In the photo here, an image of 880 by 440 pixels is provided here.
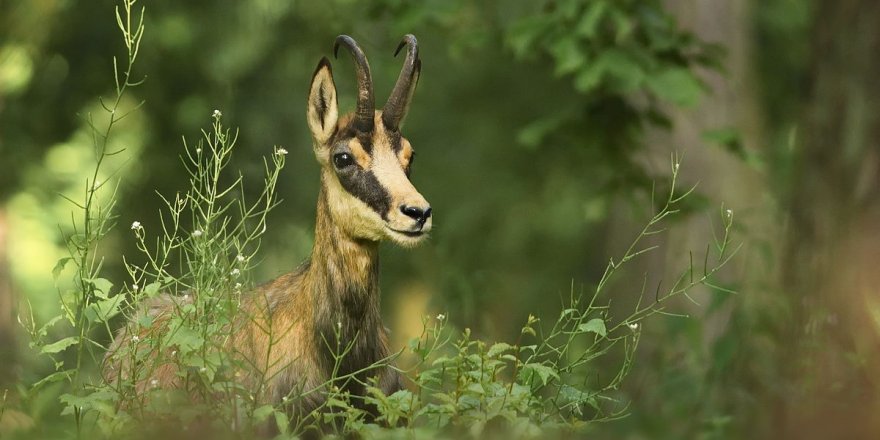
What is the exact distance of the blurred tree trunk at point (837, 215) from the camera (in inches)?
277

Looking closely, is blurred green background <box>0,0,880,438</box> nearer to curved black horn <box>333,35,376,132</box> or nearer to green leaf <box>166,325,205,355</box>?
green leaf <box>166,325,205,355</box>

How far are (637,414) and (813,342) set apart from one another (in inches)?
38.3

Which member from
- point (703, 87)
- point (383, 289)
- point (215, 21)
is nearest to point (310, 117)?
point (703, 87)

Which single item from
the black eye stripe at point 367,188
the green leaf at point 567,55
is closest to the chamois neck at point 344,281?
the black eye stripe at point 367,188

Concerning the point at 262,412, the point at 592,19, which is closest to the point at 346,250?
the point at 262,412

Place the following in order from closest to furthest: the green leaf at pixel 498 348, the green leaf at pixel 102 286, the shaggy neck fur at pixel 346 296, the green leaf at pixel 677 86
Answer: the green leaf at pixel 498 348 < the green leaf at pixel 102 286 < the shaggy neck fur at pixel 346 296 < the green leaf at pixel 677 86

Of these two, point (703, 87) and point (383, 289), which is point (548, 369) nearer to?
point (703, 87)

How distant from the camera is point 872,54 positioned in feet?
24.8

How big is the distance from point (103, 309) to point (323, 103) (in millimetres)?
2330

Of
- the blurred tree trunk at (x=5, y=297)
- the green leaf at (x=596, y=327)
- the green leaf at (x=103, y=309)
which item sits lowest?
the blurred tree trunk at (x=5, y=297)

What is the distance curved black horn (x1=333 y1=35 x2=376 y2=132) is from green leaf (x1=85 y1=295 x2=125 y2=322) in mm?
1955

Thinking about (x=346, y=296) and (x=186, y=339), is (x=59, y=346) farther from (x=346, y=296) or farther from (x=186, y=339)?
(x=346, y=296)

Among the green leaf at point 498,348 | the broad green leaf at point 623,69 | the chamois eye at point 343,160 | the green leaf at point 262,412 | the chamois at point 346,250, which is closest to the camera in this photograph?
the green leaf at point 262,412

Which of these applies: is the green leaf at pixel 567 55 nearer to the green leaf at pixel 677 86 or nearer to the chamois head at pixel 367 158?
the green leaf at pixel 677 86
